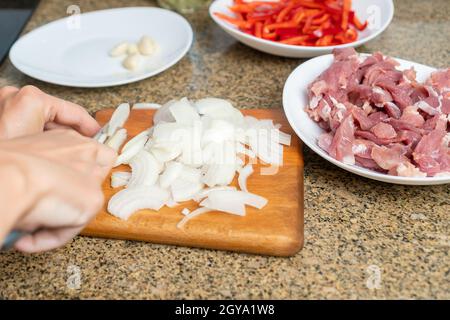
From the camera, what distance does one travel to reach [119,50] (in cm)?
182

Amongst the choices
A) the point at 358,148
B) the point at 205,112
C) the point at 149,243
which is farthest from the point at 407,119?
the point at 149,243

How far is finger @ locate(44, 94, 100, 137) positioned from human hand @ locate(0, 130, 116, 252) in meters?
0.28

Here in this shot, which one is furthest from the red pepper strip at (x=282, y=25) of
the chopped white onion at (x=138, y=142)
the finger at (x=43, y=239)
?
the finger at (x=43, y=239)

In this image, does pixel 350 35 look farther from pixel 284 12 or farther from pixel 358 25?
pixel 284 12

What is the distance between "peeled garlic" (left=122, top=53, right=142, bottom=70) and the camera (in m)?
1.73

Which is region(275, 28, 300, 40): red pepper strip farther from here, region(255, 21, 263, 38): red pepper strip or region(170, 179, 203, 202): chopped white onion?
region(170, 179, 203, 202): chopped white onion

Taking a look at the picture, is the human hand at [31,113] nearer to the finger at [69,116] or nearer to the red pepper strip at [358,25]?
the finger at [69,116]

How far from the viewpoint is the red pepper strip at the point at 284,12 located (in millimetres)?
1763

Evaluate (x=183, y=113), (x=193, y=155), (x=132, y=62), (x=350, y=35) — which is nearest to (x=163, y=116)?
(x=183, y=113)

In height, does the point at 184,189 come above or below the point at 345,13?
below

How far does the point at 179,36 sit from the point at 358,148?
0.92m

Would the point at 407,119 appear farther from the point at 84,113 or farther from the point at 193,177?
the point at 84,113

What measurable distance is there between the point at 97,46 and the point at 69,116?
0.74 metres

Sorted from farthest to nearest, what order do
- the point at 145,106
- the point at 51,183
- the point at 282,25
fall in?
the point at 282,25 → the point at 145,106 → the point at 51,183
